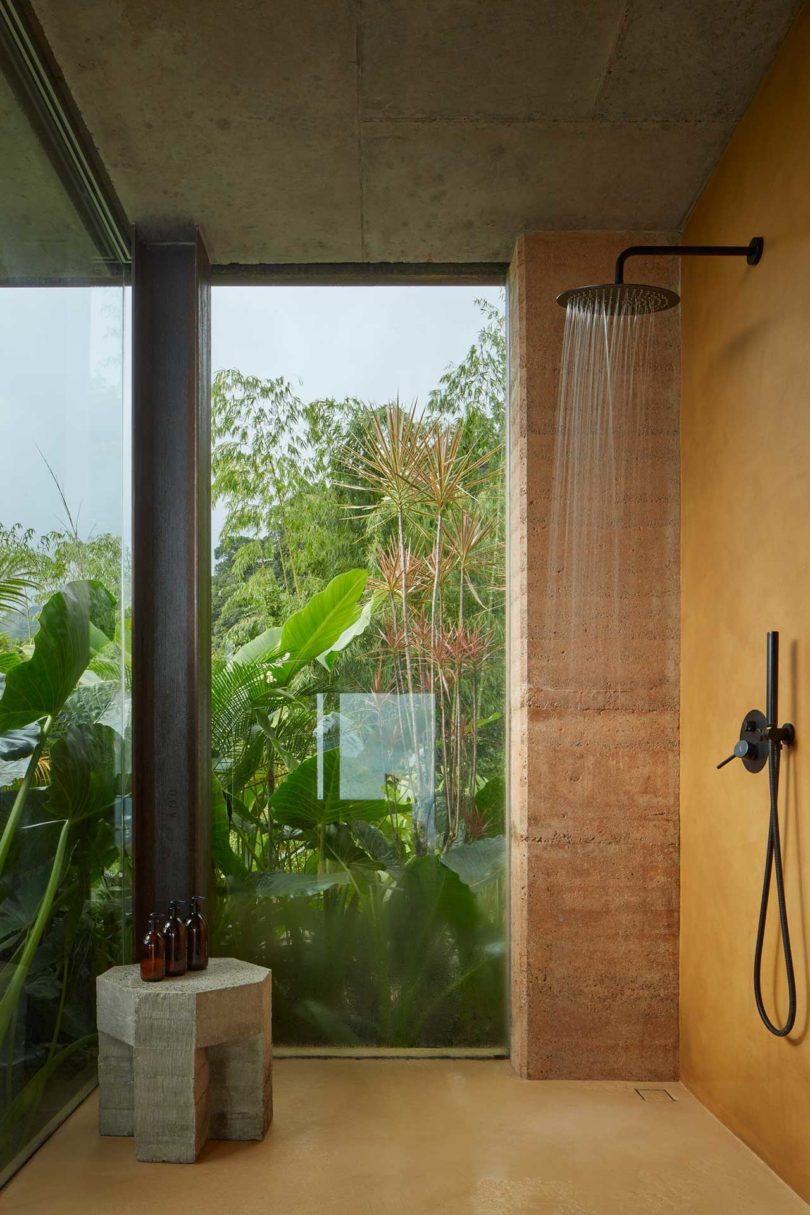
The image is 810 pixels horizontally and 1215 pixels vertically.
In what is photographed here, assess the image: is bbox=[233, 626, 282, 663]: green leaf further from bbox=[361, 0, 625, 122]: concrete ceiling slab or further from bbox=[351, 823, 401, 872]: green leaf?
bbox=[361, 0, 625, 122]: concrete ceiling slab

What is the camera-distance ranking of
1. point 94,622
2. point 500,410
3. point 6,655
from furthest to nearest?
point 500,410, point 94,622, point 6,655

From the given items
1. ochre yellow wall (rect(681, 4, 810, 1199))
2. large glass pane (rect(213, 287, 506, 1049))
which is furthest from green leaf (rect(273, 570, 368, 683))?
ochre yellow wall (rect(681, 4, 810, 1199))

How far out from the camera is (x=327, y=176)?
323 cm

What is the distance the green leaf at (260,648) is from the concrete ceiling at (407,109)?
1318mm

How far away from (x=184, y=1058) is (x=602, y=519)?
2.02m

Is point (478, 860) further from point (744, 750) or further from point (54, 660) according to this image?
point (54, 660)

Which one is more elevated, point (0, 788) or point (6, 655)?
point (6, 655)

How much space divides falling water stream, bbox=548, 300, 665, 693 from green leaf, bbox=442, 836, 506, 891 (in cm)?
62

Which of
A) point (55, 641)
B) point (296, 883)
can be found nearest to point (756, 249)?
point (55, 641)

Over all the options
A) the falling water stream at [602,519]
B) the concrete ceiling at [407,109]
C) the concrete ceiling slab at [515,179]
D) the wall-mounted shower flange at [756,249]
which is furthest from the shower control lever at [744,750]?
the concrete ceiling slab at [515,179]

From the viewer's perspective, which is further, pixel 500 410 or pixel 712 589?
pixel 500 410

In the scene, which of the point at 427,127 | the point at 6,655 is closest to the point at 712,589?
the point at 427,127

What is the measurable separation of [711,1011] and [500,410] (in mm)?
2042

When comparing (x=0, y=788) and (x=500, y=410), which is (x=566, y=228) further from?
(x=0, y=788)
